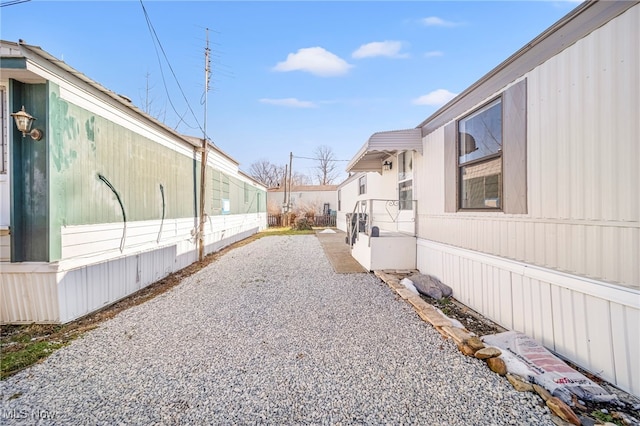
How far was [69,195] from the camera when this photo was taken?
3.45 meters

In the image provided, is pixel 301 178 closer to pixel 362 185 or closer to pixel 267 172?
pixel 267 172

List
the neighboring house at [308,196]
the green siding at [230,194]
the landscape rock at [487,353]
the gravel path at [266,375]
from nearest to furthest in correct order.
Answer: the gravel path at [266,375], the landscape rock at [487,353], the green siding at [230,194], the neighboring house at [308,196]

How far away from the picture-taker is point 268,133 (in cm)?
1962

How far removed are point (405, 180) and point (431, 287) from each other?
2.82 metres

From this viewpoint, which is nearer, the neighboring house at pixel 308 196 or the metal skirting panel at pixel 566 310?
the metal skirting panel at pixel 566 310

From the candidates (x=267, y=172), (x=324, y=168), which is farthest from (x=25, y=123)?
(x=267, y=172)

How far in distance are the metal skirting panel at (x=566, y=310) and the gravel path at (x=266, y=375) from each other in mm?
791

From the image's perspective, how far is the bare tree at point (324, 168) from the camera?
41062 mm

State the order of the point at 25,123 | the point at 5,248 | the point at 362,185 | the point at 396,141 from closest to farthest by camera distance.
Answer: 1. the point at 25,123
2. the point at 5,248
3. the point at 396,141
4. the point at 362,185

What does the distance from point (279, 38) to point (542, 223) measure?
28.3 ft

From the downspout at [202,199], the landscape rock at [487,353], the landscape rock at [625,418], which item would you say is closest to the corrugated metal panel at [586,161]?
the landscape rock at [625,418]

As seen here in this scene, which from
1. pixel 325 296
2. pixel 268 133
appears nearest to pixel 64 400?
pixel 325 296

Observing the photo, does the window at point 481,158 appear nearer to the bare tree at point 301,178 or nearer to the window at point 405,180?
the window at point 405,180

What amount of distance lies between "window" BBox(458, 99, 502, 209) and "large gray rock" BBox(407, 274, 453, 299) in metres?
1.33
